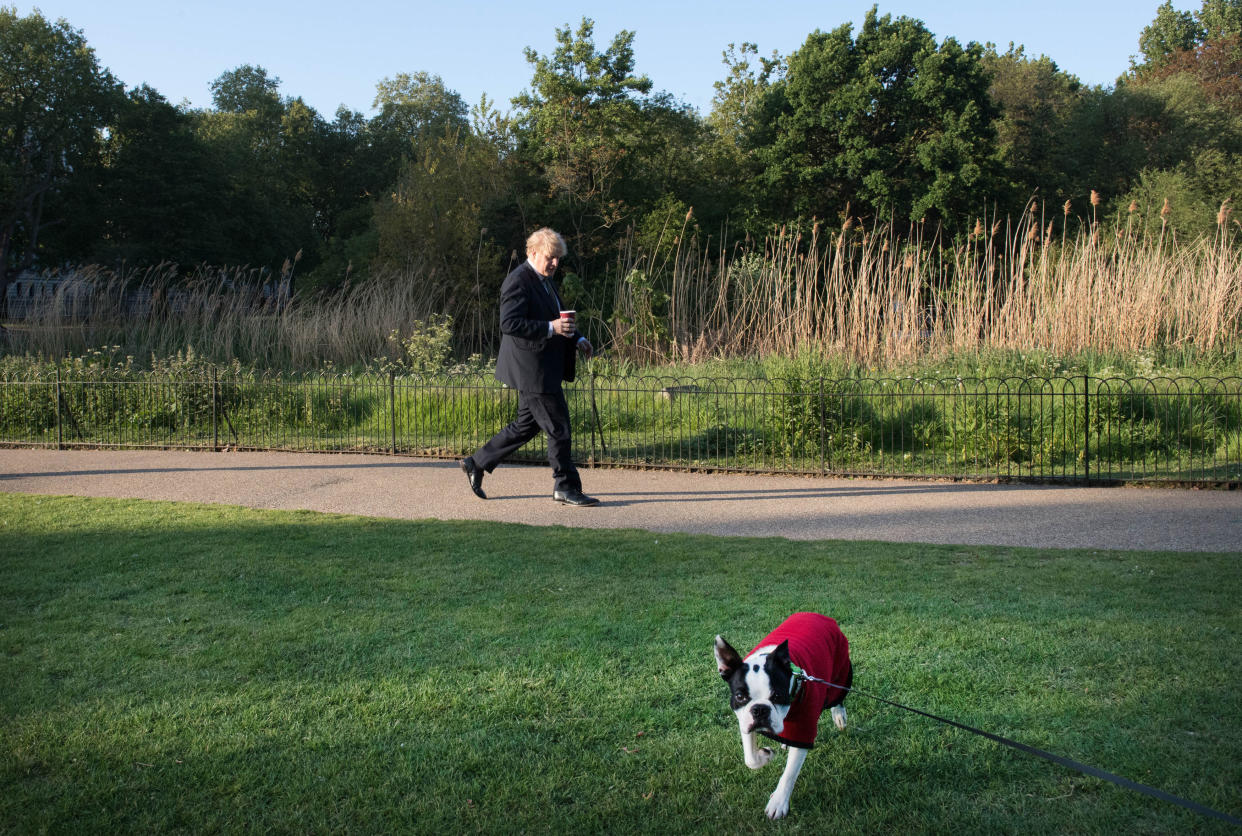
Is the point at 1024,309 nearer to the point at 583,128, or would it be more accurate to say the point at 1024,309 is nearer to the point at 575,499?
the point at 575,499

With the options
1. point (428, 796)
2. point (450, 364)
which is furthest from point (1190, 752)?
point (450, 364)

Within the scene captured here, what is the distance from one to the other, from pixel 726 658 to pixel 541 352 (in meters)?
4.91

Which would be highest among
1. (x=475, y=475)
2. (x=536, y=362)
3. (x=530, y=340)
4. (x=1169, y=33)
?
(x=1169, y=33)

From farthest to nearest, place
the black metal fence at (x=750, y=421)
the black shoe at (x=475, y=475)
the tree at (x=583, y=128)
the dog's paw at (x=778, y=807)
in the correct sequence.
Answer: the tree at (x=583, y=128) → the black metal fence at (x=750, y=421) → the black shoe at (x=475, y=475) → the dog's paw at (x=778, y=807)

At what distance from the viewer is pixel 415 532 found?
6512 mm

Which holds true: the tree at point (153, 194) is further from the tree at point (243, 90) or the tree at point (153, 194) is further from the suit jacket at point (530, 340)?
the suit jacket at point (530, 340)

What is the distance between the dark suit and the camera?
24.0 ft

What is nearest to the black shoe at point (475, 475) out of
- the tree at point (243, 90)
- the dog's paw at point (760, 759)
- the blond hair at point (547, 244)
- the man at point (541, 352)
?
the man at point (541, 352)

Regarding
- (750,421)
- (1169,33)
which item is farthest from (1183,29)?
(750,421)

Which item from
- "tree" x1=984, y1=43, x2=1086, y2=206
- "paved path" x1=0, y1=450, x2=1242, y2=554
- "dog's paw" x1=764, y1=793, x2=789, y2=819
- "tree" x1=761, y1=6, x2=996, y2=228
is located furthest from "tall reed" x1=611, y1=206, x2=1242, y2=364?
"tree" x1=984, y1=43, x2=1086, y2=206

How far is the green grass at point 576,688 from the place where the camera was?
2.79 m

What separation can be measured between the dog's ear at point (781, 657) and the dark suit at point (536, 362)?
485 centimetres

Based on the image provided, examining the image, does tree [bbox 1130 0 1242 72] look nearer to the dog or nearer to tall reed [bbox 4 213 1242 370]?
tall reed [bbox 4 213 1242 370]

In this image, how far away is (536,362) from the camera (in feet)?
24.1
